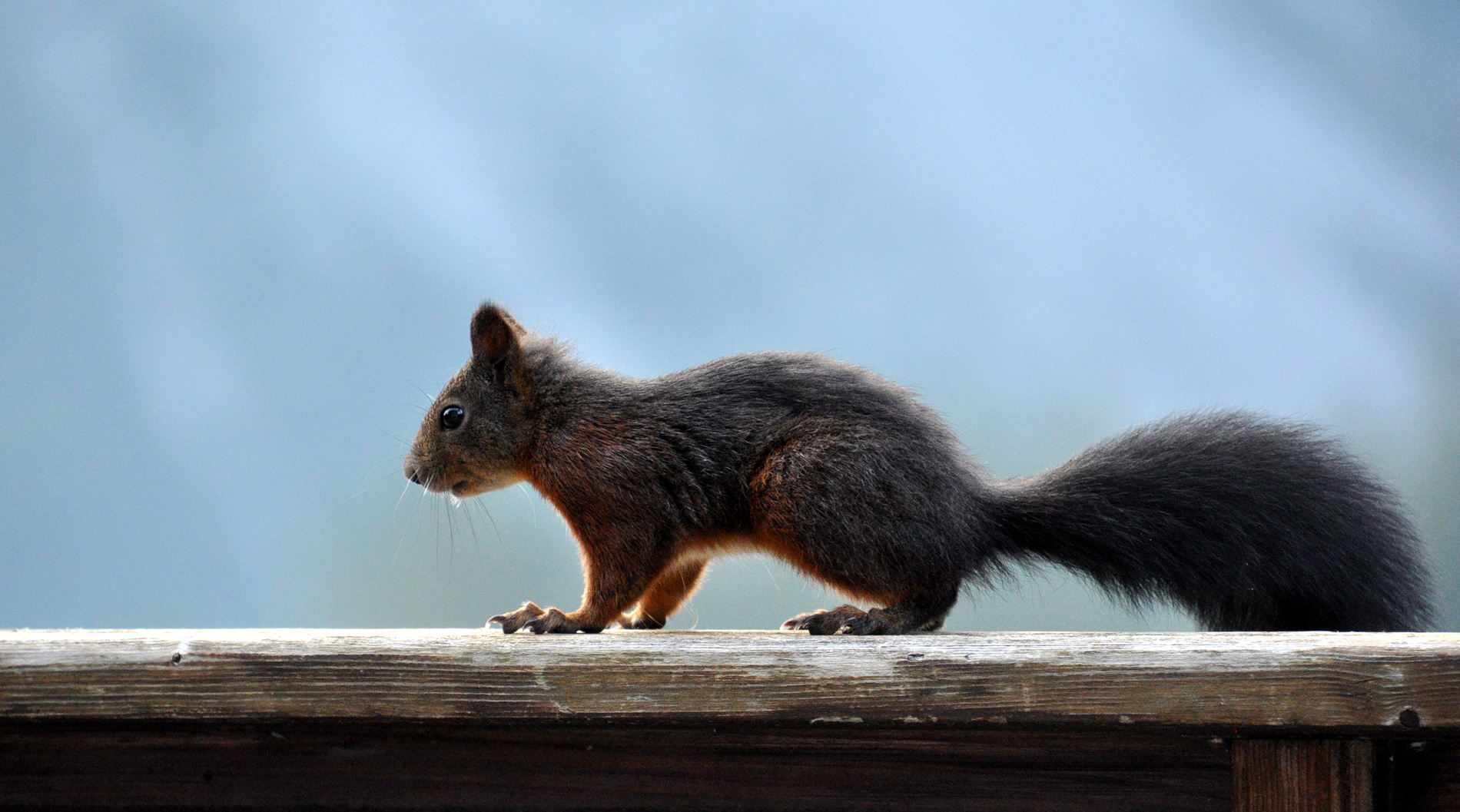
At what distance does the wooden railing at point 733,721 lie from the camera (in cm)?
137

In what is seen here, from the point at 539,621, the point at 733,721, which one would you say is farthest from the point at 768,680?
the point at 539,621

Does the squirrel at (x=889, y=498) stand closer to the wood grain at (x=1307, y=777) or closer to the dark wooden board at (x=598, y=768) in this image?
the dark wooden board at (x=598, y=768)

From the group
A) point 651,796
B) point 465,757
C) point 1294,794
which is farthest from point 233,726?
point 1294,794

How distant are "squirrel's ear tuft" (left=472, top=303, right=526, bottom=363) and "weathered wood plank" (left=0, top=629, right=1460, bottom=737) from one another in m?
0.70

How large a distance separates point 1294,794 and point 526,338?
152cm

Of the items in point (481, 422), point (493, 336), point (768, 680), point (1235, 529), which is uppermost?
point (493, 336)

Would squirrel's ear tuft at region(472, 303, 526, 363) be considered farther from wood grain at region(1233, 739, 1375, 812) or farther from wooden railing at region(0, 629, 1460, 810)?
wood grain at region(1233, 739, 1375, 812)

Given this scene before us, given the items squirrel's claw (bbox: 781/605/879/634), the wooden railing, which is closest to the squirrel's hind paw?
squirrel's claw (bbox: 781/605/879/634)

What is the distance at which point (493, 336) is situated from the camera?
2162mm

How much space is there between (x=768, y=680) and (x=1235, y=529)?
2.90ft

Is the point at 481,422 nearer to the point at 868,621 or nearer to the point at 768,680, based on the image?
the point at 868,621

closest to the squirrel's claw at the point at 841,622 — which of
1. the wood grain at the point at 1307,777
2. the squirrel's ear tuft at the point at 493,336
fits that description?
the wood grain at the point at 1307,777

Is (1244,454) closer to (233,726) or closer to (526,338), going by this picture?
(526,338)

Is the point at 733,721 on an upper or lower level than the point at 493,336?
lower
